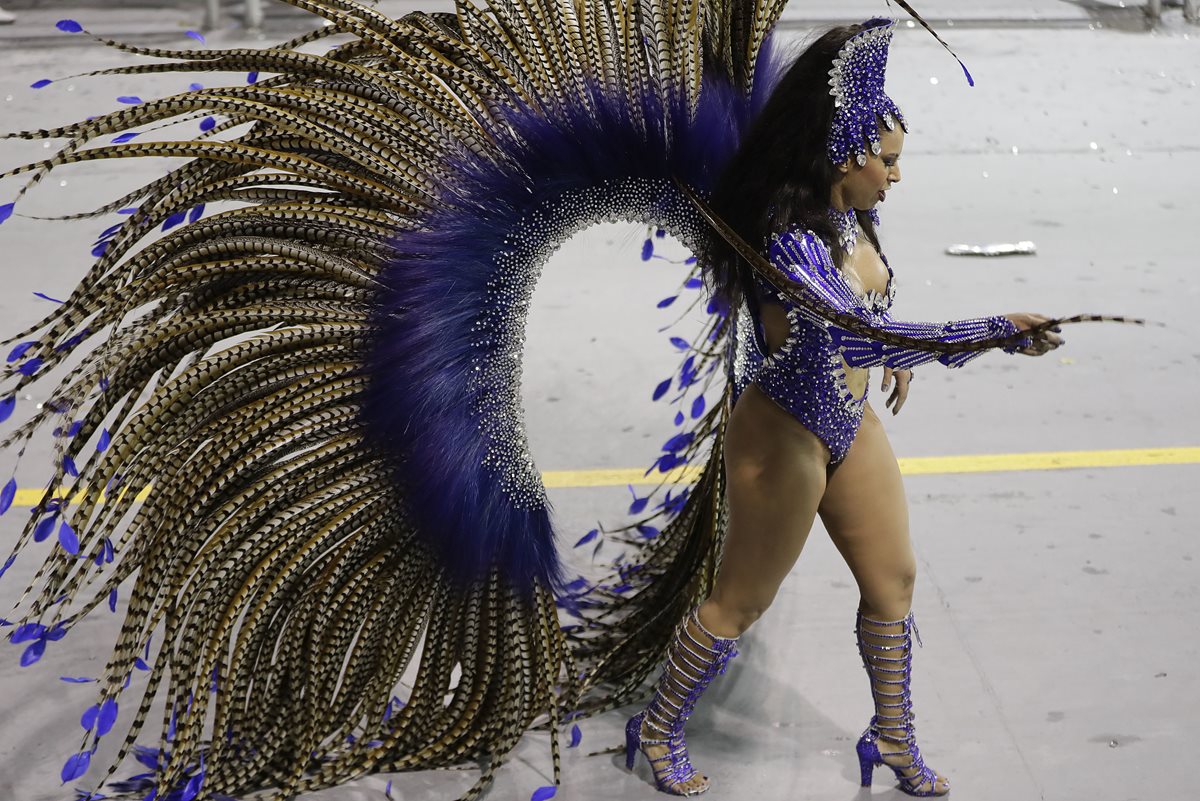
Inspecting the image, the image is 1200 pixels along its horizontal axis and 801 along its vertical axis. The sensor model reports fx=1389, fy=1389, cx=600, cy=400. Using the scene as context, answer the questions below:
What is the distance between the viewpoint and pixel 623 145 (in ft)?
8.19

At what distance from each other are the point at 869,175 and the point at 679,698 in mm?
1062

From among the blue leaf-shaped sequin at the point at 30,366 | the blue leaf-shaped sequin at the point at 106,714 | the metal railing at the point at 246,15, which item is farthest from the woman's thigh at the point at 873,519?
the metal railing at the point at 246,15

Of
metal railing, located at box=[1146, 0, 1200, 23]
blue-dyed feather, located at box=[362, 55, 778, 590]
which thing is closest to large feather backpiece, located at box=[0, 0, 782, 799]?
blue-dyed feather, located at box=[362, 55, 778, 590]

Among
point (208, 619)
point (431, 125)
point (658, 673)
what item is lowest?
point (658, 673)

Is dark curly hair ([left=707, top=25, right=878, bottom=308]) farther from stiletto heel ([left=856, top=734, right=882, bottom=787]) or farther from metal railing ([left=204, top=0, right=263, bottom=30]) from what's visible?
metal railing ([left=204, top=0, right=263, bottom=30])

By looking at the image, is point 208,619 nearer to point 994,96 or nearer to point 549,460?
point 549,460

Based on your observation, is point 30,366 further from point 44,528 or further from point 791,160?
point 791,160

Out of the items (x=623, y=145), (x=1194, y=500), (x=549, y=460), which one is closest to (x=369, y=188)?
(x=623, y=145)

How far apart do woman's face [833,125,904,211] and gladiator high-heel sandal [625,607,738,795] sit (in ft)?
2.76

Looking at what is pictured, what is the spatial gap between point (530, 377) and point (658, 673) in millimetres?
1516

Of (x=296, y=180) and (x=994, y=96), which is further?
(x=994, y=96)

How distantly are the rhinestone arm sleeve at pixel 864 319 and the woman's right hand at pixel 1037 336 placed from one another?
2 centimetres

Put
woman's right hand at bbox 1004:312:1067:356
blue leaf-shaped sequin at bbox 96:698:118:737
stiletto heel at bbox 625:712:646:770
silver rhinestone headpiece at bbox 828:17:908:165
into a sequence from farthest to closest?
A: stiletto heel at bbox 625:712:646:770
blue leaf-shaped sequin at bbox 96:698:118:737
silver rhinestone headpiece at bbox 828:17:908:165
woman's right hand at bbox 1004:312:1067:356

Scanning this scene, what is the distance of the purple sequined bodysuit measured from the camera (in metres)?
2.20
